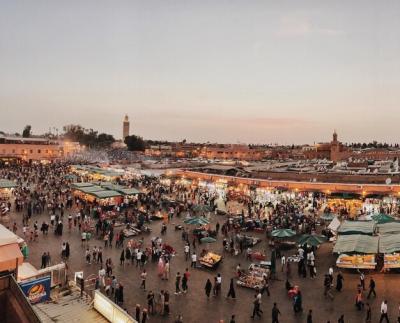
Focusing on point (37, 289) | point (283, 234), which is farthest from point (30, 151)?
point (37, 289)

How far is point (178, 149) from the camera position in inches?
6447

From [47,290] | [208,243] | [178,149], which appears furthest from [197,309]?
[178,149]

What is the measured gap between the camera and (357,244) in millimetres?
14547

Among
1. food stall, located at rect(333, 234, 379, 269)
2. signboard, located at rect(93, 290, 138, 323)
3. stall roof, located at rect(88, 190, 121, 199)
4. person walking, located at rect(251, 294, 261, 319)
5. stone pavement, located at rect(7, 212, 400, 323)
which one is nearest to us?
signboard, located at rect(93, 290, 138, 323)

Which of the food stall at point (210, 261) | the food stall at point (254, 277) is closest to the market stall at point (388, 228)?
the food stall at point (254, 277)

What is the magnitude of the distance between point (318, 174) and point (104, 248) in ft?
77.7

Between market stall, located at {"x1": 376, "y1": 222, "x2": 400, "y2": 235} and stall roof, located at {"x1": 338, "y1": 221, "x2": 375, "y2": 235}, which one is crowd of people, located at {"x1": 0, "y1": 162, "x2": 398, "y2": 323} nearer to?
stall roof, located at {"x1": 338, "y1": 221, "x2": 375, "y2": 235}

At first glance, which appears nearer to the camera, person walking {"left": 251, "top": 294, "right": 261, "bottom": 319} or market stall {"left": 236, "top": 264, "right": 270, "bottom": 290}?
person walking {"left": 251, "top": 294, "right": 261, "bottom": 319}

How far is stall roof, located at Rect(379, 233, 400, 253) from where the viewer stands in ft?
45.2

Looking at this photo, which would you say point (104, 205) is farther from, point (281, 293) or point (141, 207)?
point (281, 293)

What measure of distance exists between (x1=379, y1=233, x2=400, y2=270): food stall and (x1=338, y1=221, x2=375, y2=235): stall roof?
1812 mm

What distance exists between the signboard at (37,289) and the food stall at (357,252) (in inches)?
421

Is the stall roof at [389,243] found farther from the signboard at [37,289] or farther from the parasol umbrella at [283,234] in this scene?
the signboard at [37,289]

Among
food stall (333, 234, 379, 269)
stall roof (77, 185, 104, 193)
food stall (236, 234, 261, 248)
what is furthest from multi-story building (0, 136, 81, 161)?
food stall (333, 234, 379, 269)
